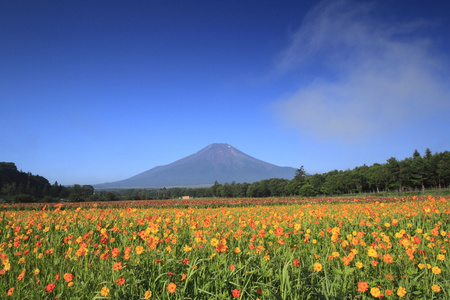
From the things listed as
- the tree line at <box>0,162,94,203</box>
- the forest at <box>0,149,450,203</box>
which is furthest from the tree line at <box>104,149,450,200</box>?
the tree line at <box>0,162,94,203</box>

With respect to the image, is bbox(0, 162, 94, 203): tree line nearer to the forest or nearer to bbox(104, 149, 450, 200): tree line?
the forest

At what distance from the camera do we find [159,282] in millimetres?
2635

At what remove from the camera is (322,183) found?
2938 inches

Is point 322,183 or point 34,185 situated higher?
point 34,185

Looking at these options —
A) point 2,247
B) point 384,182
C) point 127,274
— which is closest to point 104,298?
point 127,274

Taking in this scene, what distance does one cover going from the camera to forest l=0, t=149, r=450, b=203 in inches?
1934

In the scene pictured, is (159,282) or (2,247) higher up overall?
(2,247)

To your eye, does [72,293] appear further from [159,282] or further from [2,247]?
[2,247]

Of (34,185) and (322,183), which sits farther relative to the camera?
(322,183)

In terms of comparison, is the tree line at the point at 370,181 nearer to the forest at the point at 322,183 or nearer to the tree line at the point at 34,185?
the forest at the point at 322,183

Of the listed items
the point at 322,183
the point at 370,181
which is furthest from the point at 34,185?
the point at 370,181

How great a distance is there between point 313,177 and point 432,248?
249 ft

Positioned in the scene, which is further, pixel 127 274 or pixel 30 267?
pixel 30 267

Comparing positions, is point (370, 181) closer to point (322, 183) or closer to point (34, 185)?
point (322, 183)
